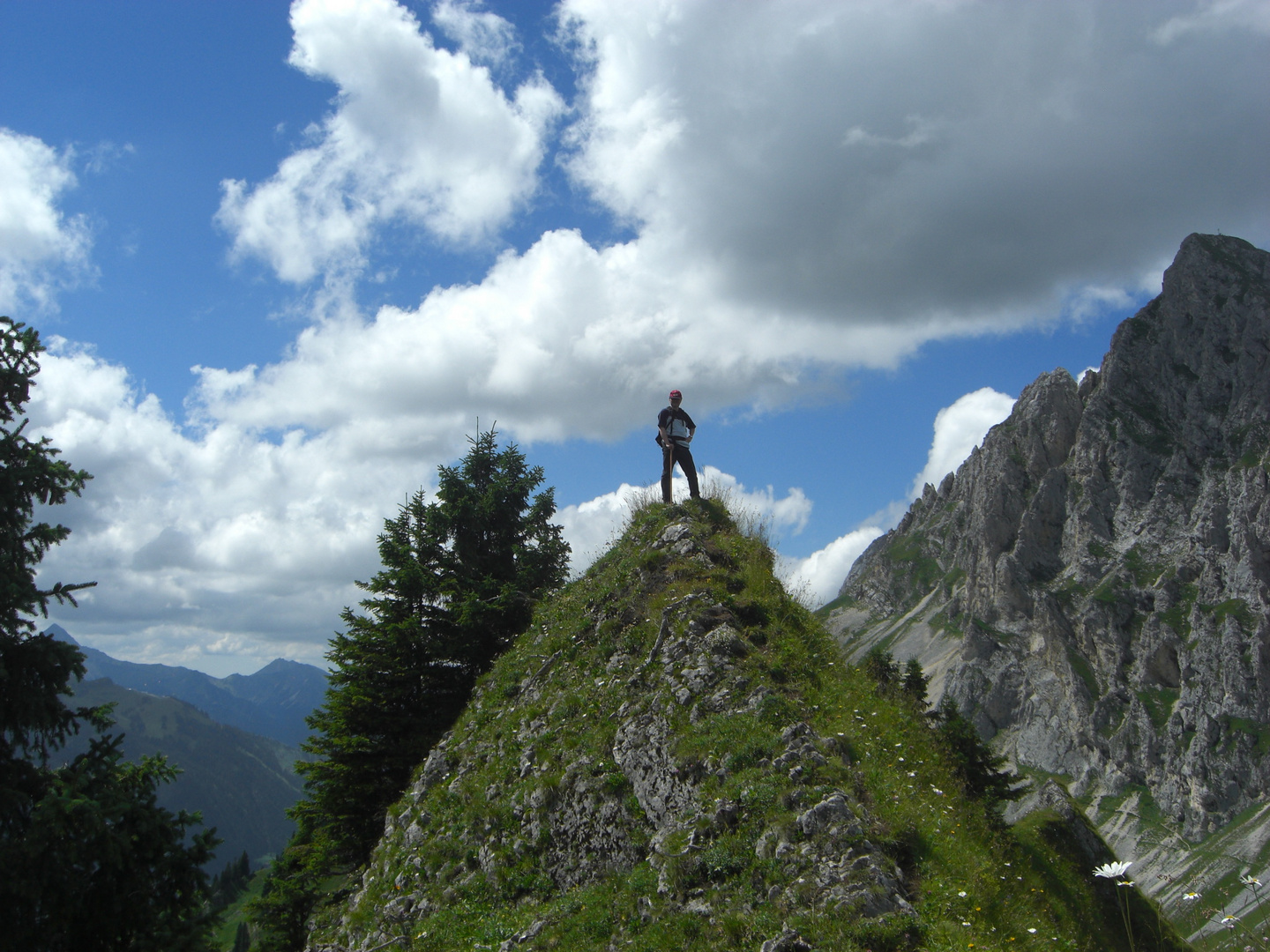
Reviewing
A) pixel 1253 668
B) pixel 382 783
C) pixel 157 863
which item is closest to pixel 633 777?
pixel 157 863

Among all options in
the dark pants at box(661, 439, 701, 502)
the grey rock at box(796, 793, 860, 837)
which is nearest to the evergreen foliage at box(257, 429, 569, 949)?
the dark pants at box(661, 439, 701, 502)

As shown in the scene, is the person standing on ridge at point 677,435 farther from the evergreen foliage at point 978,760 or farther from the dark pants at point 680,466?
the evergreen foliage at point 978,760

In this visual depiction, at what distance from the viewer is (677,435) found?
20234 millimetres

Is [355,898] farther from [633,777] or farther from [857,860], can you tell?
[857,860]

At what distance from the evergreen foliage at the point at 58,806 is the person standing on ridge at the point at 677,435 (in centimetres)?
1284

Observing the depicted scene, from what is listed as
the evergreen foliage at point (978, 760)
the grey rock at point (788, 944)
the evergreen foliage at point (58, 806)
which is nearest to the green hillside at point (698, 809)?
the grey rock at point (788, 944)

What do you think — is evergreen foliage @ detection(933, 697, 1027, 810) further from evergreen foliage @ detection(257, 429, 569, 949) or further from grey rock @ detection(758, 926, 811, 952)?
grey rock @ detection(758, 926, 811, 952)

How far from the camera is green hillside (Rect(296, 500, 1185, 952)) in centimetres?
871

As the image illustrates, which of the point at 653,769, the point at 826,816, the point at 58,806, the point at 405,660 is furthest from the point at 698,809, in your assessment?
the point at 405,660

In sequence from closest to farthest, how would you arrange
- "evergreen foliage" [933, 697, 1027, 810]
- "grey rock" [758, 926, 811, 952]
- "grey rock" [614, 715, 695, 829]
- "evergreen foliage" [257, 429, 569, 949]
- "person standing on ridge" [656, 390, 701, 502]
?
"grey rock" [758, 926, 811, 952]
"grey rock" [614, 715, 695, 829]
"person standing on ridge" [656, 390, 701, 502]
"evergreen foliage" [257, 429, 569, 949]
"evergreen foliage" [933, 697, 1027, 810]

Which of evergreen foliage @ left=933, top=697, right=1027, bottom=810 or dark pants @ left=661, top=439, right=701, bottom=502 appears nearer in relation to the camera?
dark pants @ left=661, top=439, right=701, bottom=502

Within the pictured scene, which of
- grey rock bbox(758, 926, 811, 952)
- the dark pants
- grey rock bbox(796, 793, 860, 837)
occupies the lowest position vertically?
grey rock bbox(758, 926, 811, 952)

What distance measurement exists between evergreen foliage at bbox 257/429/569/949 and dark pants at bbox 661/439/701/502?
22.7 feet

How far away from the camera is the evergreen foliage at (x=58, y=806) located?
10180 mm
